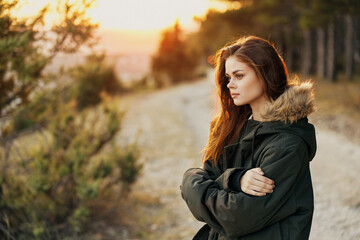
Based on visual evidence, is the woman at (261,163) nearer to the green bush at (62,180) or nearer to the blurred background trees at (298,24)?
the green bush at (62,180)

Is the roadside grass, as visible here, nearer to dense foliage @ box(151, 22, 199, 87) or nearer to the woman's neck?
the woman's neck

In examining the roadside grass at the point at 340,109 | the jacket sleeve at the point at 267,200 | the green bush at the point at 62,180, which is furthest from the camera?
the roadside grass at the point at 340,109

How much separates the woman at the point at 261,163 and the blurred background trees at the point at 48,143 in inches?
81.8

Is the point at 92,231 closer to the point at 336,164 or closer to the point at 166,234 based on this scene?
the point at 166,234

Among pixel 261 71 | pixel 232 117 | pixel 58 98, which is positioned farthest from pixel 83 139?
pixel 261 71

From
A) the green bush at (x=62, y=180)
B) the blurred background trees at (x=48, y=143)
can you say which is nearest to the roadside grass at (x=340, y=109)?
the green bush at (x=62, y=180)

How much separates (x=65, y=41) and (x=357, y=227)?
4.15 meters

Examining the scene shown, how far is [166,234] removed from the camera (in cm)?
465

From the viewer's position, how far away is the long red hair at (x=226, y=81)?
180cm

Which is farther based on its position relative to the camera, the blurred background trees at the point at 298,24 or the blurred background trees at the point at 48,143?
the blurred background trees at the point at 298,24

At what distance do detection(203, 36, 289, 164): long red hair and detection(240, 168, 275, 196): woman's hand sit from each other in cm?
39

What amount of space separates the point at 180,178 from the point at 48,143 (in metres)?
3.19

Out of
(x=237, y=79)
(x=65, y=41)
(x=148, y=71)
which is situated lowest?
(x=148, y=71)

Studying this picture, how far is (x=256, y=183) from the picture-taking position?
1.58m
